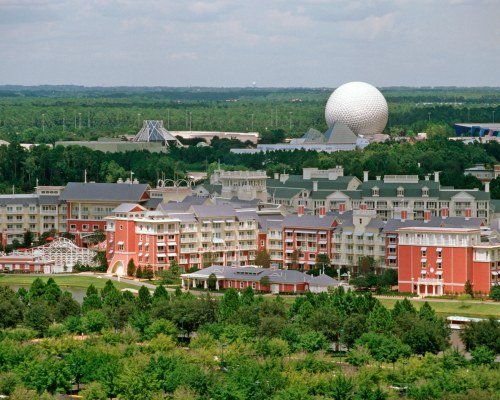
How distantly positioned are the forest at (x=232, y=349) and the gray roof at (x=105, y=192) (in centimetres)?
1442

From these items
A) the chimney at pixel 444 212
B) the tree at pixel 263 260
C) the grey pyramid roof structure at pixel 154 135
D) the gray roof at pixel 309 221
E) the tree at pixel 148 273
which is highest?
the grey pyramid roof structure at pixel 154 135

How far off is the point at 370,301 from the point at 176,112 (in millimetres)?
89520

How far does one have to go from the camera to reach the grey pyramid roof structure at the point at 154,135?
306 feet

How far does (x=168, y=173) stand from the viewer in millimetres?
72438

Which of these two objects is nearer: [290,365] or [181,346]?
[290,365]

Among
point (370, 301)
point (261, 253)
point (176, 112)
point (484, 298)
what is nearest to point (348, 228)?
point (261, 253)

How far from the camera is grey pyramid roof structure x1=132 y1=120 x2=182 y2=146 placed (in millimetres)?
93312

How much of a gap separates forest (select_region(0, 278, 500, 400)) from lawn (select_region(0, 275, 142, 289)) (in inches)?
233

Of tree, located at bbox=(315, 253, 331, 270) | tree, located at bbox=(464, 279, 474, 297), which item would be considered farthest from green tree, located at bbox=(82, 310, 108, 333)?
tree, located at bbox=(315, 253, 331, 270)

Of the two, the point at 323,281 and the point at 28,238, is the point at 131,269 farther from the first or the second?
the point at 28,238

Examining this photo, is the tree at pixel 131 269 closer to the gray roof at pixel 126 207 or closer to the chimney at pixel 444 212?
the gray roof at pixel 126 207

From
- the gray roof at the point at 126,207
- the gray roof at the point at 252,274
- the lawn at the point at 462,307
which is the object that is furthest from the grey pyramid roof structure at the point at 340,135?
the lawn at the point at 462,307

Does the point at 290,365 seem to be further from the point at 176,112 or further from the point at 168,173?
the point at 176,112

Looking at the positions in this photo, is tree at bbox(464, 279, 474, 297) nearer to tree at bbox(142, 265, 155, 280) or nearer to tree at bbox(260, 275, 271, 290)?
tree at bbox(260, 275, 271, 290)
